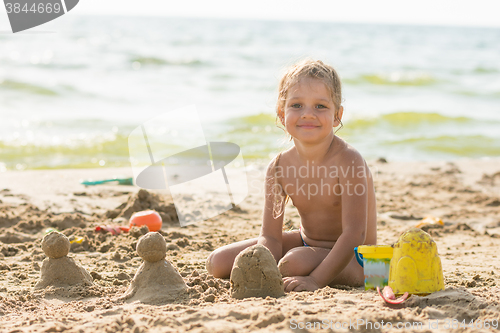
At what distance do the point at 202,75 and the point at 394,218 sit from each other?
40.6 ft

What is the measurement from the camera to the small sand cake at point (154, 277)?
2371 millimetres

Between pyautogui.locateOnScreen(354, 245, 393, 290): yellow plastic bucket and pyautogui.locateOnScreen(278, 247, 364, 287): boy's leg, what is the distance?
1.07ft

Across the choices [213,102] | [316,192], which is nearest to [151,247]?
[316,192]

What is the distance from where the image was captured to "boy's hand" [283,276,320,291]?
2.54 meters

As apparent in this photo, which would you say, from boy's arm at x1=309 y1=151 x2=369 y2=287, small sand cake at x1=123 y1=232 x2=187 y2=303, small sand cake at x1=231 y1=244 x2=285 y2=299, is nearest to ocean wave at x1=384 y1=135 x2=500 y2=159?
boy's arm at x1=309 y1=151 x2=369 y2=287

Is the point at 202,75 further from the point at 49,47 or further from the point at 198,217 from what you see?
the point at 198,217

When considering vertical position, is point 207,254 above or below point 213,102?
below

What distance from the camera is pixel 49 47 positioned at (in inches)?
816

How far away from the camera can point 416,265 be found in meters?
2.21

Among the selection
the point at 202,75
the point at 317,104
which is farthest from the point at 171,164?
the point at 202,75

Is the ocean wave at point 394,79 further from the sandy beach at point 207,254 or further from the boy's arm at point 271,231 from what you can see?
the boy's arm at point 271,231

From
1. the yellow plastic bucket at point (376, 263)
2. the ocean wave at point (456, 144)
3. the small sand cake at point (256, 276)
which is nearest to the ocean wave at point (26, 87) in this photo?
the ocean wave at point (456, 144)

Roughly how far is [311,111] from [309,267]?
2.83 feet

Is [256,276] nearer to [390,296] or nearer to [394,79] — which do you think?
[390,296]
